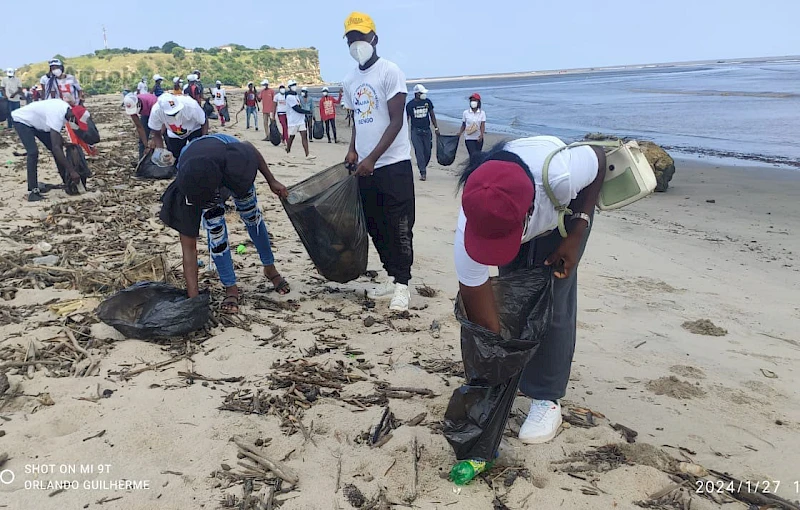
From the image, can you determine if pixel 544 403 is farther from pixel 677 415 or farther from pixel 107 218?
pixel 107 218

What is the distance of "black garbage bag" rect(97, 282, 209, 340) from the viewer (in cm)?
343

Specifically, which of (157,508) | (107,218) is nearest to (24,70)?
(107,218)

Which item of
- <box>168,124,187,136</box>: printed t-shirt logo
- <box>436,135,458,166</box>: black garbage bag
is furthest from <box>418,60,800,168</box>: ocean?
<box>168,124,187,136</box>: printed t-shirt logo

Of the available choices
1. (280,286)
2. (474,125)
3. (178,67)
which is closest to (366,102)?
(280,286)

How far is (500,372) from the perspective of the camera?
2.14 metres

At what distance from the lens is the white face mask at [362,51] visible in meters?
3.92

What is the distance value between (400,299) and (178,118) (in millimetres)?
2797

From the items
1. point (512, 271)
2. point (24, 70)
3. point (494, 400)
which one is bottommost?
point (494, 400)

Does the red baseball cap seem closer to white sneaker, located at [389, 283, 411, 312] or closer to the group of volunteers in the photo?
the group of volunteers

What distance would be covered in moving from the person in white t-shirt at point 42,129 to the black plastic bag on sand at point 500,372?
684 centimetres

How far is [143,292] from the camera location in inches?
143

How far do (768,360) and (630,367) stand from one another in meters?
0.88

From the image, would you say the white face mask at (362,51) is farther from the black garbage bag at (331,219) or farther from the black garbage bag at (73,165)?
the black garbage bag at (73,165)

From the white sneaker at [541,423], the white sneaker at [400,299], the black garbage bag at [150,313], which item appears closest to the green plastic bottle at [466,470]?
the white sneaker at [541,423]
